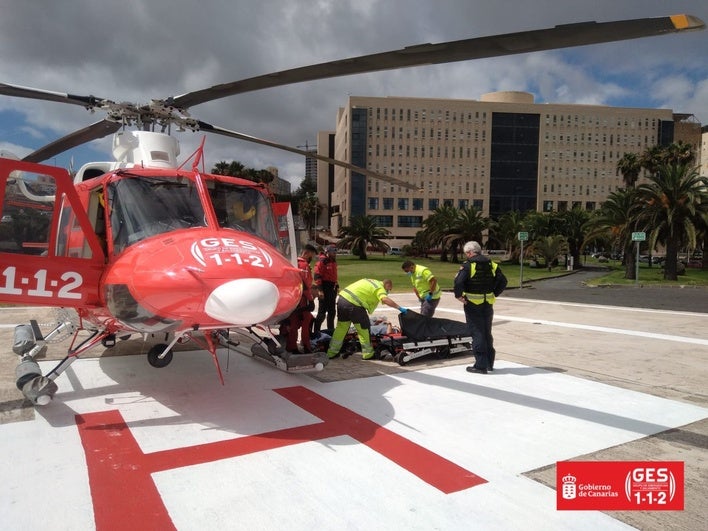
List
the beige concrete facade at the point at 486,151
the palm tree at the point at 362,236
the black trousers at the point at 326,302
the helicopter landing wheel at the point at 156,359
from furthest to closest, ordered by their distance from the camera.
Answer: the beige concrete facade at the point at 486,151
the palm tree at the point at 362,236
the black trousers at the point at 326,302
the helicopter landing wheel at the point at 156,359

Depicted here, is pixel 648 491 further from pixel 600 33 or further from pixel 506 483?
pixel 600 33

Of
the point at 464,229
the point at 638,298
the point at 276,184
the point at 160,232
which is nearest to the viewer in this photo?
the point at 160,232

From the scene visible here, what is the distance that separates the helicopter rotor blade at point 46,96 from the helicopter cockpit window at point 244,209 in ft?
6.78

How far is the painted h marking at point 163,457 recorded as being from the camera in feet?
10.4

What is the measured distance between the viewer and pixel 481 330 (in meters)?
6.70

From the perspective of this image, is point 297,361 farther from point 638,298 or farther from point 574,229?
point 574,229

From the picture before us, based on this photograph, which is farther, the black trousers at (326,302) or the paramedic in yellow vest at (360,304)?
the black trousers at (326,302)

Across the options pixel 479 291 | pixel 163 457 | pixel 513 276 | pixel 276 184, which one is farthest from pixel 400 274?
pixel 276 184

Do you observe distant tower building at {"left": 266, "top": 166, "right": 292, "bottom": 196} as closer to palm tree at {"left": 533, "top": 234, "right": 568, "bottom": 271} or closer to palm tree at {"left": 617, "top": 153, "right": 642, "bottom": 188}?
palm tree at {"left": 533, "top": 234, "right": 568, "bottom": 271}

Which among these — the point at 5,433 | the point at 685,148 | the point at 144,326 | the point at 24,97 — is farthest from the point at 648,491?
the point at 685,148

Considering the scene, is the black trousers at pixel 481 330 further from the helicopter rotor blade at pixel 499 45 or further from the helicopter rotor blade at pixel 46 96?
the helicopter rotor blade at pixel 46 96

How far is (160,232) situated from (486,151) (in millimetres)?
94131

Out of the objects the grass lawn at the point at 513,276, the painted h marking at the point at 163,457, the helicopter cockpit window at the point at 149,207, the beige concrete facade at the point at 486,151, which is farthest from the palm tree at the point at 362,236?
the painted h marking at the point at 163,457

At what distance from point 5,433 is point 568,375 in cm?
670
